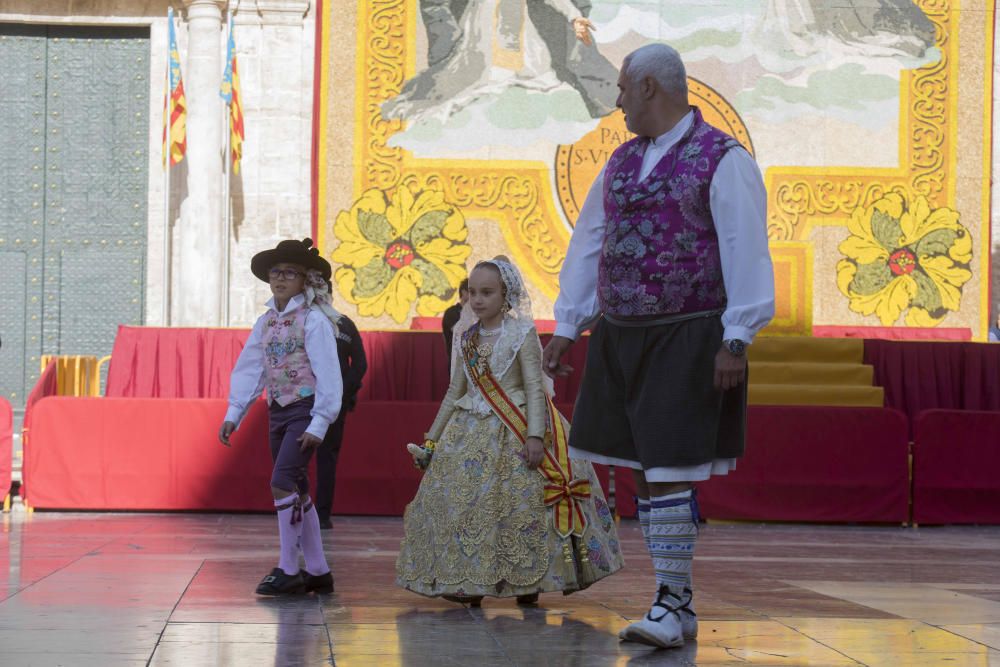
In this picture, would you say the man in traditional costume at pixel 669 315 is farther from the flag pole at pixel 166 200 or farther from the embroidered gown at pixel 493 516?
the flag pole at pixel 166 200

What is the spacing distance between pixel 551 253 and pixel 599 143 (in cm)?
118

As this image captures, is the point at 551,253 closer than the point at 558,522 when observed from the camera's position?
No

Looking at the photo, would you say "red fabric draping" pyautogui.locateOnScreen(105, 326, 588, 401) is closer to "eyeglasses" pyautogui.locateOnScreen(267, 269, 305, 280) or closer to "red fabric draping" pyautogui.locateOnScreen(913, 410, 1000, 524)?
"red fabric draping" pyautogui.locateOnScreen(913, 410, 1000, 524)

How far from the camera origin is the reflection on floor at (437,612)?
3867 mm

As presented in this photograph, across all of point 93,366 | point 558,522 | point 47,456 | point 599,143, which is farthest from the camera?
point 599,143

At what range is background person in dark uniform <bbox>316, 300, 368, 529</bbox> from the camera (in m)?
8.72

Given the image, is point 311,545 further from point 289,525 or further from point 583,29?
point 583,29

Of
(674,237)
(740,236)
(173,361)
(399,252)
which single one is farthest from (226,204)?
(740,236)

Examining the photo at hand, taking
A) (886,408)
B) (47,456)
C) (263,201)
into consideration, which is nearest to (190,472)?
(47,456)

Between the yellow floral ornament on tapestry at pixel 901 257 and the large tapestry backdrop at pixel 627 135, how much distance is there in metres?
0.02

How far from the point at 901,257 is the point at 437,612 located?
Answer: 1082 centimetres

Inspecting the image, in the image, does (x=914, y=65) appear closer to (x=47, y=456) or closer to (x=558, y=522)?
(x=47, y=456)

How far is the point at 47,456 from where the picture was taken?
9445 mm

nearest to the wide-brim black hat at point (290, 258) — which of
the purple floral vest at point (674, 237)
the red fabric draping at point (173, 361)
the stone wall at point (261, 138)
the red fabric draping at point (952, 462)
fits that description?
the purple floral vest at point (674, 237)
